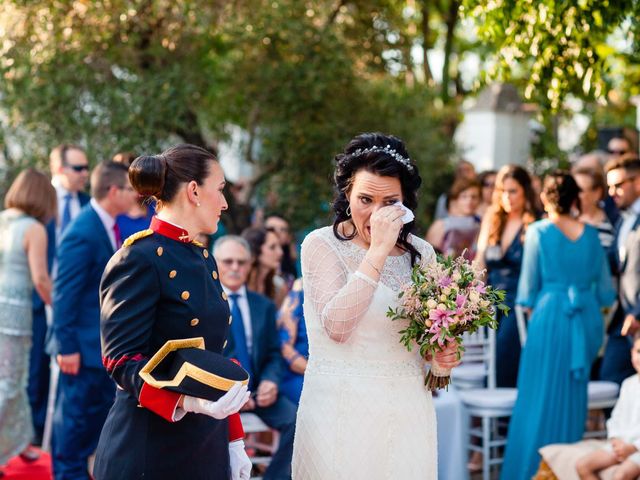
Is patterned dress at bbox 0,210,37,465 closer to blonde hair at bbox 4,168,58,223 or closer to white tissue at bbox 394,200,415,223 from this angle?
blonde hair at bbox 4,168,58,223

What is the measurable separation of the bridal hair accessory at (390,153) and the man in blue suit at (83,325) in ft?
8.56

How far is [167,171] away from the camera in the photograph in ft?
11.5

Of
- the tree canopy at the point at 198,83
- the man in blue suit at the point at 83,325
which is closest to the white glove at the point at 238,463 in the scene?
the man in blue suit at the point at 83,325

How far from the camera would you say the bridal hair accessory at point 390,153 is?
3.95 m

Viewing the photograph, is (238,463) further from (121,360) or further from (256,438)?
(256,438)

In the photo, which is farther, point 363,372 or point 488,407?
point 488,407

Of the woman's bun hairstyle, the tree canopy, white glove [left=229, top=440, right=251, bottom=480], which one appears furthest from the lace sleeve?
the tree canopy

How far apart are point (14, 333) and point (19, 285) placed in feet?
1.05

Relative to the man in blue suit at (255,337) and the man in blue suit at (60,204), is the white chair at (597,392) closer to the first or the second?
the man in blue suit at (255,337)

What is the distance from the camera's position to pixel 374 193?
12.8 ft

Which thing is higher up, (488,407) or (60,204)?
(60,204)

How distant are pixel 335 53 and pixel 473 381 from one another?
3881 millimetres

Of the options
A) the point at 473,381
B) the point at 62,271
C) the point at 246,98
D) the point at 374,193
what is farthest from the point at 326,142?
the point at 374,193

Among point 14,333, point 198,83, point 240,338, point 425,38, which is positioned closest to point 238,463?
point 240,338
